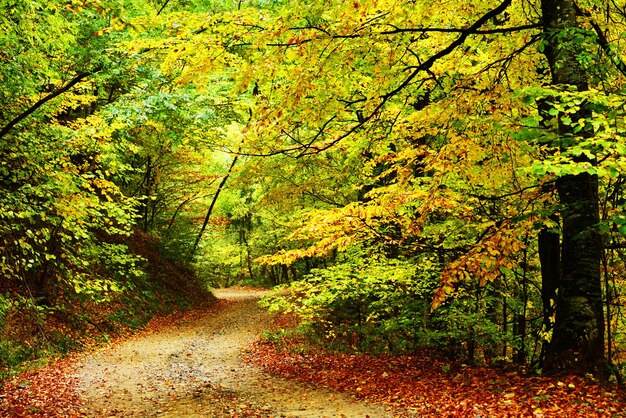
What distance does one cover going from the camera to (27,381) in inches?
339

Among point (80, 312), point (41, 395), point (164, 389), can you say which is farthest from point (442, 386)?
point (80, 312)

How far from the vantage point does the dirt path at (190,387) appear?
23.7ft

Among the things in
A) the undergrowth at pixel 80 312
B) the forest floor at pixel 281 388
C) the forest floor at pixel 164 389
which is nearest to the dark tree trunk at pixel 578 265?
the forest floor at pixel 281 388

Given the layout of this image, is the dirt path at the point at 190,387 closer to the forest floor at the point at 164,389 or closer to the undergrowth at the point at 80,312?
the forest floor at the point at 164,389

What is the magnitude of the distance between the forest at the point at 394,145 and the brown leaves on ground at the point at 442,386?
1.30 ft

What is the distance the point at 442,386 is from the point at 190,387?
5026mm

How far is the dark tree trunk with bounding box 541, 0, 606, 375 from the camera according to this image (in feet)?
18.1

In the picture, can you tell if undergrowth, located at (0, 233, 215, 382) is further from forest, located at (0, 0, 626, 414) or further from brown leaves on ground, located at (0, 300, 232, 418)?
brown leaves on ground, located at (0, 300, 232, 418)

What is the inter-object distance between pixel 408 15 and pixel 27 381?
31.6 ft

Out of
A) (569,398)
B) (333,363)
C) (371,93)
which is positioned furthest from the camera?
(333,363)

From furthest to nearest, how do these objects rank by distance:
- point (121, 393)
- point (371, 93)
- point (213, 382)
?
point (213, 382)
point (121, 393)
point (371, 93)

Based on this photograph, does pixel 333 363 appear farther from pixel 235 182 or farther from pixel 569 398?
pixel 235 182

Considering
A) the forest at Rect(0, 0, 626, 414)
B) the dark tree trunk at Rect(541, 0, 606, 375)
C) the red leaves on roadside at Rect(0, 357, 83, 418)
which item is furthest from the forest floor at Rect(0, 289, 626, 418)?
the forest at Rect(0, 0, 626, 414)

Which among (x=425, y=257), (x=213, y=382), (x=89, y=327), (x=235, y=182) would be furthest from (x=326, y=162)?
(x=89, y=327)
